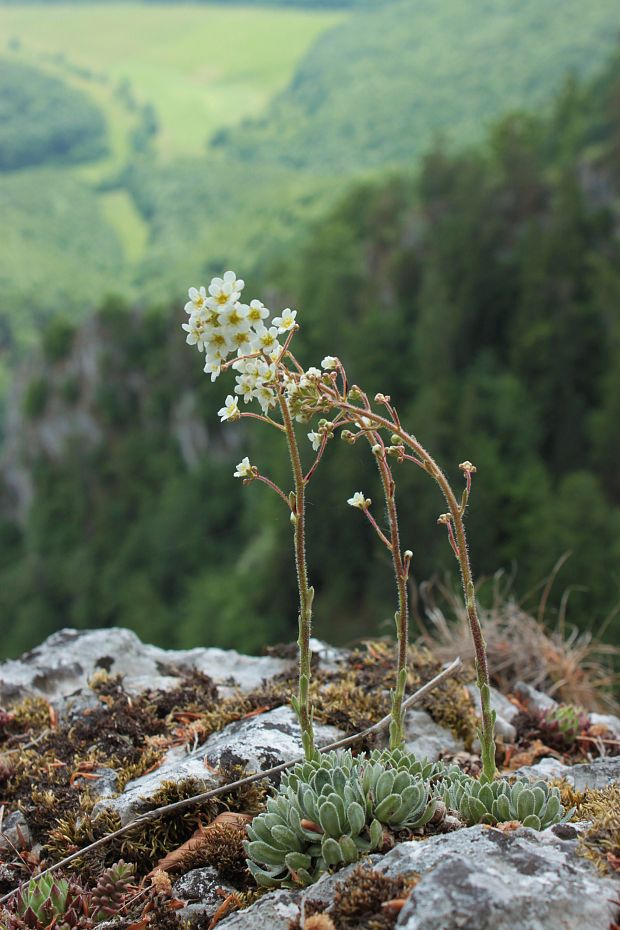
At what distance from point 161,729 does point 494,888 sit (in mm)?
2110

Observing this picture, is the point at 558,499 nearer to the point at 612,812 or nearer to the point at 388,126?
the point at 612,812

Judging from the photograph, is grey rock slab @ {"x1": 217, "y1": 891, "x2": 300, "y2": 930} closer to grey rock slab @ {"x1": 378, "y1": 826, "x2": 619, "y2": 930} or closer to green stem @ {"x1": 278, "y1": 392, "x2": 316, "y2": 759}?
grey rock slab @ {"x1": 378, "y1": 826, "x2": 619, "y2": 930}

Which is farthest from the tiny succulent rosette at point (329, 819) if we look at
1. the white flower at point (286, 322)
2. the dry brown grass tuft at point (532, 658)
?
the dry brown grass tuft at point (532, 658)

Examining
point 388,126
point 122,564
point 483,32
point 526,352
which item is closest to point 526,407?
point 526,352

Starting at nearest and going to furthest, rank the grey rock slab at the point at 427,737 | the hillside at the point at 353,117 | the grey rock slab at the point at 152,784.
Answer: the grey rock slab at the point at 152,784 < the grey rock slab at the point at 427,737 < the hillside at the point at 353,117

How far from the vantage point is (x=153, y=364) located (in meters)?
73.2

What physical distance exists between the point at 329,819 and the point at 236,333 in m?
1.54

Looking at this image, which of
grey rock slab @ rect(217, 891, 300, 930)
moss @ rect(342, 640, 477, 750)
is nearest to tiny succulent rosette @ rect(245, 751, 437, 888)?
grey rock slab @ rect(217, 891, 300, 930)

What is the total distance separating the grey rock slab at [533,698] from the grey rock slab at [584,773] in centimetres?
81

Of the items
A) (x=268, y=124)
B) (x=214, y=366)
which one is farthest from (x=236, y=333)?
(x=268, y=124)

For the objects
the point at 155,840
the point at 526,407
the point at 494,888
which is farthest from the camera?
the point at 526,407

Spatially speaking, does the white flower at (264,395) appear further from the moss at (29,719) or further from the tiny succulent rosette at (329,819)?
the moss at (29,719)

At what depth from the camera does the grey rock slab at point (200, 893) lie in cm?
282

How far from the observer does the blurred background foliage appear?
4028 cm
